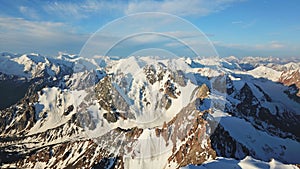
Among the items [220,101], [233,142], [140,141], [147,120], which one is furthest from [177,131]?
[147,120]

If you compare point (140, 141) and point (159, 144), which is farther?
point (140, 141)

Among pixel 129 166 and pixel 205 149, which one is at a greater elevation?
pixel 205 149

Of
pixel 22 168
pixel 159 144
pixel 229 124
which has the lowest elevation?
pixel 22 168

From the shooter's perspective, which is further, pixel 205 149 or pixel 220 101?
pixel 220 101

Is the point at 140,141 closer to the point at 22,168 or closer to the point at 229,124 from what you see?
the point at 229,124

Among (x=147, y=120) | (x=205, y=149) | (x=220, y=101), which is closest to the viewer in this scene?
(x=205, y=149)

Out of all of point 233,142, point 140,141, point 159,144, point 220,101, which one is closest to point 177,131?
point 159,144

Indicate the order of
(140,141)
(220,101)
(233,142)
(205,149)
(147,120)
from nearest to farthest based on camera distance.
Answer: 1. (205,149)
2. (233,142)
3. (140,141)
4. (220,101)
5. (147,120)

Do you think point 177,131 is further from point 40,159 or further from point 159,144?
point 40,159

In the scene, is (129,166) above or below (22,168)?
above
